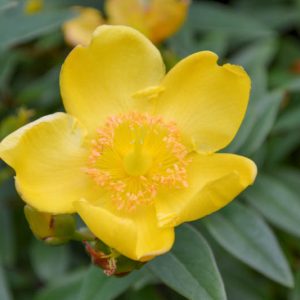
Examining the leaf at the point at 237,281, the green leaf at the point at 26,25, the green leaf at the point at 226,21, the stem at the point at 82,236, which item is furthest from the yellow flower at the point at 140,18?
the stem at the point at 82,236

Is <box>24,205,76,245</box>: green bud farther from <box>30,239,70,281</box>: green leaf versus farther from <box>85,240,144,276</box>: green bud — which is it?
<box>30,239,70,281</box>: green leaf

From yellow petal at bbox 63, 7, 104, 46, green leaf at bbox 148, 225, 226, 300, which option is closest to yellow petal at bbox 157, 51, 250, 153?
green leaf at bbox 148, 225, 226, 300

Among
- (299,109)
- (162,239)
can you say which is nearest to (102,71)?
(162,239)

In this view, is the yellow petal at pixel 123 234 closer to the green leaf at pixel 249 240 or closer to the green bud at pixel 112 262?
the green bud at pixel 112 262

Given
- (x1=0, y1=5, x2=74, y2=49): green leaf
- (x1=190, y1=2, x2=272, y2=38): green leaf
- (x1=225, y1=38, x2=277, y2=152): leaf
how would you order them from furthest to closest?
1. (x1=190, y1=2, x2=272, y2=38): green leaf
2. (x1=0, y1=5, x2=74, y2=49): green leaf
3. (x1=225, y1=38, x2=277, y2=152): leaf

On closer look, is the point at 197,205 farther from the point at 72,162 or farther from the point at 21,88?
the point at 21,88
